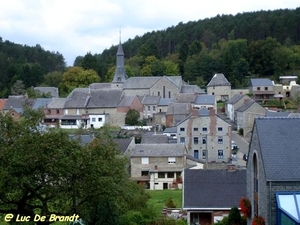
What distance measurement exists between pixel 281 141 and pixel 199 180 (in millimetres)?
8287

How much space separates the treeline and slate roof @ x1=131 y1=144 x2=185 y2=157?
153 feet

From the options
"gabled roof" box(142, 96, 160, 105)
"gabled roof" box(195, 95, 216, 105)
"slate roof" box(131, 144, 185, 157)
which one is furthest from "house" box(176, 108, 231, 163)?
"gabled roof" box(142, 96, 160, 105)

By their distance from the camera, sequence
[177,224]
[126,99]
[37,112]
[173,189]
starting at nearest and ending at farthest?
1. [37,112]
2. [177,224]
3. [173,189]
4. [126,99]

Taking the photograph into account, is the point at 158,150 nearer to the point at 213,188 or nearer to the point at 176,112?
the point at 213,188

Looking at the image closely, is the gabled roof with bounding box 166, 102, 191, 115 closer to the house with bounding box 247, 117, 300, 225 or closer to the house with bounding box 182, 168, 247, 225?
the house with bounding box 182, 168, 247, 225

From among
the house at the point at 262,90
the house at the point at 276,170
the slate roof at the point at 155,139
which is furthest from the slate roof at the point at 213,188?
the house at the point at 262,90

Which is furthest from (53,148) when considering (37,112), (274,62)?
(274,62)

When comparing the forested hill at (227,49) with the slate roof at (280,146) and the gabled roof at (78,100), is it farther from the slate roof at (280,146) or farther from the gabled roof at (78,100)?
the slate roof at (280,146)

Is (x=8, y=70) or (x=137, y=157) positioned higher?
(x=8, y=70)

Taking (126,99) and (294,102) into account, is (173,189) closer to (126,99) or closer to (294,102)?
(126,99)

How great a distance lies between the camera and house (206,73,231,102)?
65125 mm

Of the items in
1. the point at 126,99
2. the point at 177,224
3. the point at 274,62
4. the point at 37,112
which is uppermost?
the point at 274,62

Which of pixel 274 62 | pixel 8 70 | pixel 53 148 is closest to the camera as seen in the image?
pixel 53 148

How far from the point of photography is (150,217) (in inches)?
843
